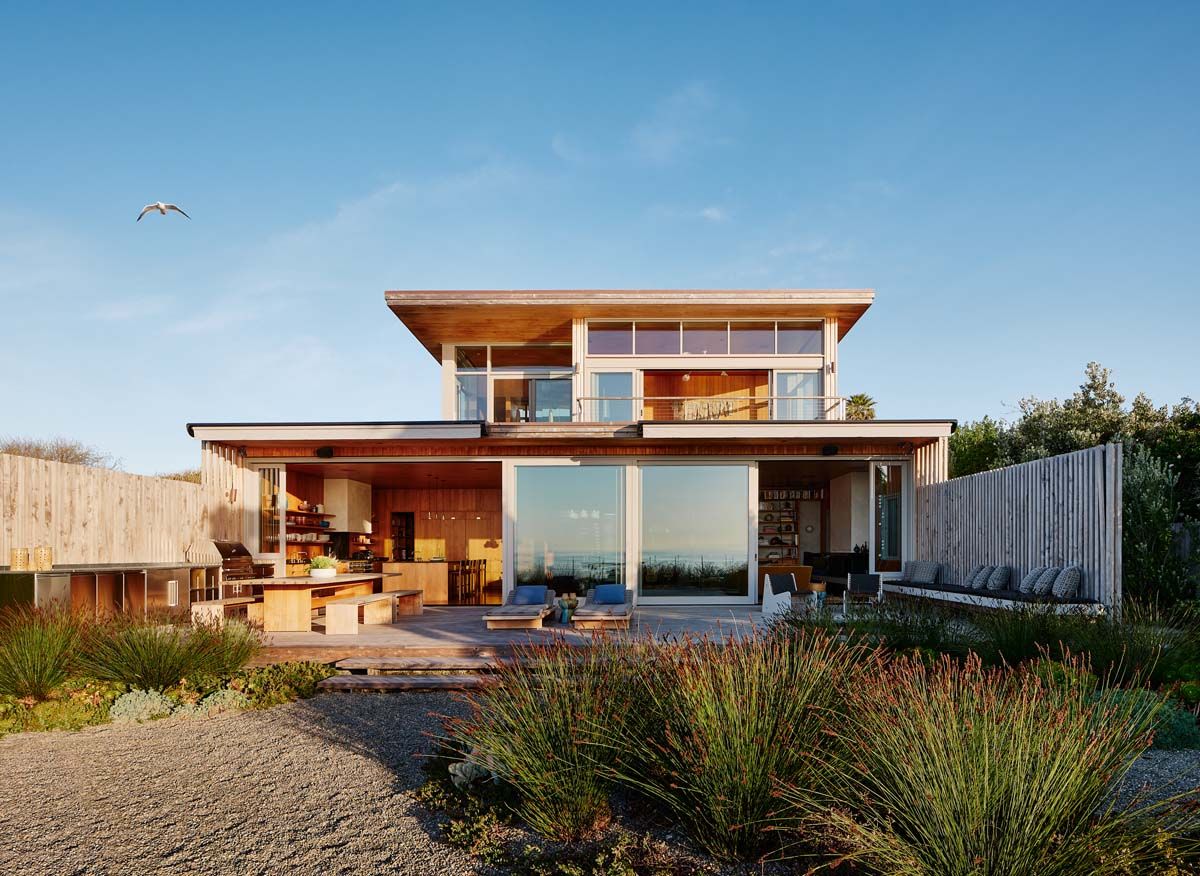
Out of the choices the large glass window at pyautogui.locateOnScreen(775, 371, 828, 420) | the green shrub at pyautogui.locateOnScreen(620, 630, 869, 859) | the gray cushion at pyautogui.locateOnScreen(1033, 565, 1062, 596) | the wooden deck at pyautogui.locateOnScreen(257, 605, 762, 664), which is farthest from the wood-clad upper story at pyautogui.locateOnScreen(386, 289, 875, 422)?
the green shrub at pyautogui.locateOnScreen(620, 630, 869, 859)

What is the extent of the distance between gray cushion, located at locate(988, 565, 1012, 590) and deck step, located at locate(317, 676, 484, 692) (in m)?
7.27

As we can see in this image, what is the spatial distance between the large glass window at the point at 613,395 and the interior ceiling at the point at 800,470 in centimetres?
285

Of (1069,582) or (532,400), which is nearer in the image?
(1069,582)

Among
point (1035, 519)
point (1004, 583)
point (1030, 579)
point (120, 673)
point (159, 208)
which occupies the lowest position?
point (120, 673)

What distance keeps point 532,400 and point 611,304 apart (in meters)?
2.56

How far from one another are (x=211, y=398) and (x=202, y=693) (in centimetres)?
1006

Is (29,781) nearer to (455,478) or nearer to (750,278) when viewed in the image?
(455,478)

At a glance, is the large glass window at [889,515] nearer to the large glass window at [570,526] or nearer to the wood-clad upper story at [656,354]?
the wood-clad upper story at [656,354]

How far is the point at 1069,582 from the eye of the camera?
28.6ft

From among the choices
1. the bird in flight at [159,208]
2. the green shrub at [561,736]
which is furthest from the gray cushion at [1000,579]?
the bird in flight at [159,208]

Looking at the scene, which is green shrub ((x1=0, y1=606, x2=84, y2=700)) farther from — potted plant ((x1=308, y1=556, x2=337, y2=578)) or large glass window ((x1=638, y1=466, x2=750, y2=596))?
large glass window ((x1=638, y1=466, x2=750, y2=596))

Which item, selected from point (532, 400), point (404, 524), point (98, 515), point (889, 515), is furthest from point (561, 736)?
point (404, 524)

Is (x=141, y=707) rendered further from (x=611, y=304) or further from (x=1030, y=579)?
(x=611, y=304)

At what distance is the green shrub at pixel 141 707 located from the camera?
6.07 meters
